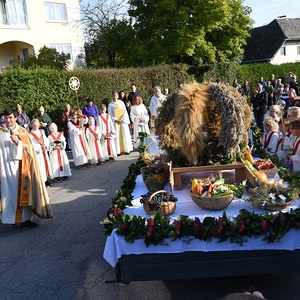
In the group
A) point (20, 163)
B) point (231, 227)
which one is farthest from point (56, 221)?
point (231, 227)

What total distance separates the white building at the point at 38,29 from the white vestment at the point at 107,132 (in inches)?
599

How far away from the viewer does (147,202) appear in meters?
3.79

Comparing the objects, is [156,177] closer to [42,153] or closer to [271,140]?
[271,140]

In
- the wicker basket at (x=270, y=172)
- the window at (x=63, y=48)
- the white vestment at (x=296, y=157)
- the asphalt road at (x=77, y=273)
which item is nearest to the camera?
the asphalt road at (x=77, y=273)

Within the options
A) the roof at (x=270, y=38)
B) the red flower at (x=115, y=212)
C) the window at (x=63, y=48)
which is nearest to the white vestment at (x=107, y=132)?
the red flower at (x=115, y=212)

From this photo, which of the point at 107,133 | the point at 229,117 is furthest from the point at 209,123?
the point at 107,133

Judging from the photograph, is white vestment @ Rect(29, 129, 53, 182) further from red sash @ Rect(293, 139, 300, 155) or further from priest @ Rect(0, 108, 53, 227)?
red sash @ Rect(293, 139, 300, 155)

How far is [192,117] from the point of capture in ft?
13.8

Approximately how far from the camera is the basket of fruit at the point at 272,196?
360 cm

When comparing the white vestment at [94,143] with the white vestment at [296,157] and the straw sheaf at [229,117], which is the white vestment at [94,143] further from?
the straw sheaf at [229,117]

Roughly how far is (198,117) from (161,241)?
161 centimetres

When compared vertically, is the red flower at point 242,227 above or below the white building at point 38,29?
below

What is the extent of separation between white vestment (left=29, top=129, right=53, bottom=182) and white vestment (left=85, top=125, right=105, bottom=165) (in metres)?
1.84

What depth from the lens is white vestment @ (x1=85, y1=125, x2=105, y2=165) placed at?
10.7 m
